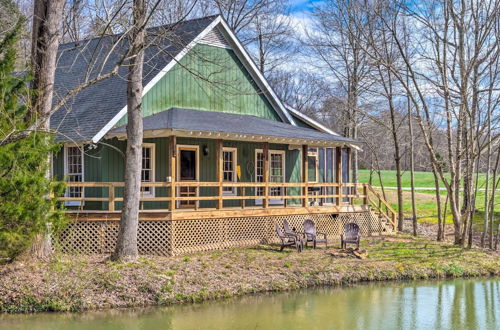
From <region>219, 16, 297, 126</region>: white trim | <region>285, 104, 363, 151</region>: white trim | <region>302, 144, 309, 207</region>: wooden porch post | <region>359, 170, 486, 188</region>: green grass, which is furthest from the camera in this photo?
<region>359, 170, 486, 188</region>: green grass

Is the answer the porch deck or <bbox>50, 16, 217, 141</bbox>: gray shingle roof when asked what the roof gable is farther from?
the porch deck

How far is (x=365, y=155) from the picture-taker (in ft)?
167

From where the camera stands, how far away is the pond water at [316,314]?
1112 cm

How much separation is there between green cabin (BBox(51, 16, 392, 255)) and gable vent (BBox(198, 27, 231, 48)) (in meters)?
0.03

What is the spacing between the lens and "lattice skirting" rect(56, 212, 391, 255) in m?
16.0

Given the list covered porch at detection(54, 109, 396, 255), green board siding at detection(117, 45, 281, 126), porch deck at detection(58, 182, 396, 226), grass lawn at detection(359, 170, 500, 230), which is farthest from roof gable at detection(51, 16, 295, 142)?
grass lawn at detection(359, 170, 500, 230)

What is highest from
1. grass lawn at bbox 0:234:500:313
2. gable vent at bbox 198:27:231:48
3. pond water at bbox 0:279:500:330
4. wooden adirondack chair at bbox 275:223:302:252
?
gable vent at bbox 198:27:231:48

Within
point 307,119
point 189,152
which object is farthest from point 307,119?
point 189,152

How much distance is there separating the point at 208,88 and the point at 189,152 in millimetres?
2685

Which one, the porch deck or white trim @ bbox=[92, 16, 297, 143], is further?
white trim @ bbox=[92, 16, 297, 143]

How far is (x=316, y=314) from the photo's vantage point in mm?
12000

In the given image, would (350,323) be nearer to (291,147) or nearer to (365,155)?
(291,147)

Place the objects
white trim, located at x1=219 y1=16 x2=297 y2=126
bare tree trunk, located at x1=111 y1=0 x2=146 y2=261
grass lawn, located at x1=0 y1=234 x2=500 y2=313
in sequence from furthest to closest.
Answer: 1. white trim, located at x1=219 y1=16 x2=297 y2=126
2. bare tree trunk, located at x1=111 y1=0 x2=146 y2=261
3. grass lawn, located at x1=0 y1=234 x2=500 y2=313

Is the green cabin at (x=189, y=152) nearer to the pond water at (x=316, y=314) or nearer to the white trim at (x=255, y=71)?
the white trim at (x=255, y=71)
